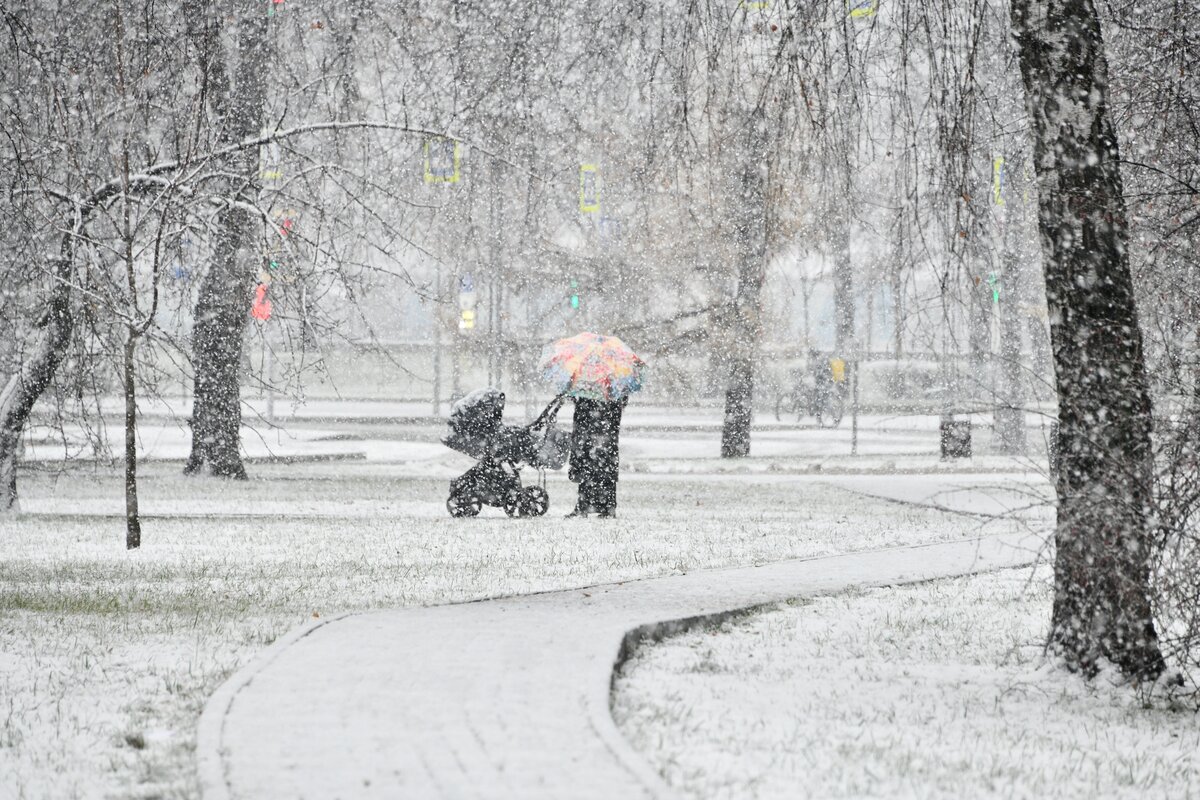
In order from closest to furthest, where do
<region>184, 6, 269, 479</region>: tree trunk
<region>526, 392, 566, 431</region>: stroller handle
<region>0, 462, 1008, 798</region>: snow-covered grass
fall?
<region>0, 462, 1008, 798</region>: snow-covered grass, <region>526, 392, 566, 431</region>: stroller handle, <region>184, 6, 269, 479</region>: tree trunk

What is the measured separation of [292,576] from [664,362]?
16813 mm

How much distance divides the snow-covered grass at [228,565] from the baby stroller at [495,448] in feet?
1.84

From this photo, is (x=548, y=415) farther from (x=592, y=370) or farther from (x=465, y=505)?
(x=465, y=505)

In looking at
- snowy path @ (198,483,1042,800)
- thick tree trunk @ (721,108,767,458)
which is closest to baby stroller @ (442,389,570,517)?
snowy path @ (198,483,1042,800)

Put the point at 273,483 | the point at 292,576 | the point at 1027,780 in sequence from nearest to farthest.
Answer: the point at 1027,780
the point at 292,576
the point at 273,483


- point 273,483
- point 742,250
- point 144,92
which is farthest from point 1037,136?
point 742,250

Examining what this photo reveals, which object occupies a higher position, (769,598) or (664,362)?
(664,362)

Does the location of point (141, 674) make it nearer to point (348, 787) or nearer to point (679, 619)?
point (348, 787)

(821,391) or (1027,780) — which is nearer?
(1027,780)

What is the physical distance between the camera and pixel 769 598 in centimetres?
838

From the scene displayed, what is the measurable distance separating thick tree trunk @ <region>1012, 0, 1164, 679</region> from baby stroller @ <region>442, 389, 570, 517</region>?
7.66 meters

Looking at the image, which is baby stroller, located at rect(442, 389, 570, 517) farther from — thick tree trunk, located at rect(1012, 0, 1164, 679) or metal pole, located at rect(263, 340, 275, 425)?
thick tree trunk, located at rect(1012, 0, 1164, 679)

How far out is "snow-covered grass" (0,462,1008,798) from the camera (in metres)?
5.11

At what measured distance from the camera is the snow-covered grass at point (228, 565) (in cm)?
511
